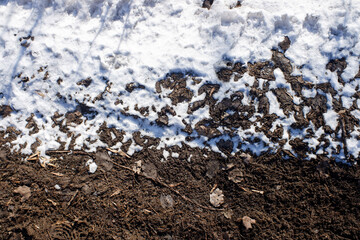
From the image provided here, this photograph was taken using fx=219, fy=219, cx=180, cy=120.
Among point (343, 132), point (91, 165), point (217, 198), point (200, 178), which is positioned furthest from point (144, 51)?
point (343, 132)

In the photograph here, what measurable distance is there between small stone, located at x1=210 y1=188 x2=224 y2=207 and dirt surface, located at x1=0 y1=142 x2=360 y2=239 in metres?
0.01

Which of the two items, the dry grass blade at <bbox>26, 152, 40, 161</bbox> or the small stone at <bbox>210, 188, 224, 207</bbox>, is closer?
the small stone at <bbox>210, 188, 224, 207</bbox>

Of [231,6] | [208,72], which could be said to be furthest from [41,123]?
[231,6]

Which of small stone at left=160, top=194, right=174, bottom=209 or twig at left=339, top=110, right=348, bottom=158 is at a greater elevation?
twig at left=339, top=110, right=348, bottom=158

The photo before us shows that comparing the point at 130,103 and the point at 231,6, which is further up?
the point at 231,6

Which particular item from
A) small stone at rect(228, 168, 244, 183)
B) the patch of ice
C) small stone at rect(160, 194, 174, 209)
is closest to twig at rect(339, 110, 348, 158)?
small stone at rect(228, 168, 244, 183)

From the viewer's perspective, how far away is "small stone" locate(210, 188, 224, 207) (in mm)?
2416

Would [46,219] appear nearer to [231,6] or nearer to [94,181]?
[94,181]

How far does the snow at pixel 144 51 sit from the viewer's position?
99.7 inches

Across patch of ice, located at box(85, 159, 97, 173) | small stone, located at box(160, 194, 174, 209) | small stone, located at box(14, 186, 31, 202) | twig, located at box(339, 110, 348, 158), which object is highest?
twig, located at box(339, 110, 348, 158)

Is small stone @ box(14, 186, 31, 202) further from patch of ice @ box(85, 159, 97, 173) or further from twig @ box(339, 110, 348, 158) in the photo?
twig @ box(339, 110, 348, 158)

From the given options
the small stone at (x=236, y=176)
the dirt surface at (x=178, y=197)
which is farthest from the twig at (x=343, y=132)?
the small stone at (x=236, y=176)

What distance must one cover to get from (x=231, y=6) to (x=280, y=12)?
0.57 meters

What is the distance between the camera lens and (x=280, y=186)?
2.39 metres
